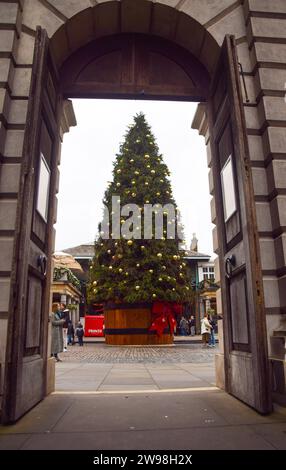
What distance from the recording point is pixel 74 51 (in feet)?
22.3

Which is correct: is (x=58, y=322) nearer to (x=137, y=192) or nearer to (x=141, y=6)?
(x=141, y=6)

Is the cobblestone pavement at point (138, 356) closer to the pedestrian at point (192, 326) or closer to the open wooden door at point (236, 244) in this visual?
the open wooden door at point (236, 244)

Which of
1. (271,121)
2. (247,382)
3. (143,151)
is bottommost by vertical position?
(247,382)

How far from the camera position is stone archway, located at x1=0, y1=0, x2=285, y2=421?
4.30m

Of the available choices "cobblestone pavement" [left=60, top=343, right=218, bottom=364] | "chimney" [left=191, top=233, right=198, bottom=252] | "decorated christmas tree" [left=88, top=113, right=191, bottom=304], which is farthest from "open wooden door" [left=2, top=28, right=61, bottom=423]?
"chimney" [left=191, top=233, right=198, bottom=252]

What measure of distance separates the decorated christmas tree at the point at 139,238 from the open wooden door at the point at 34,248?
48.7 ft

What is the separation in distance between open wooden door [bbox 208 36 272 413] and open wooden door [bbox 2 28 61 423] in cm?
263

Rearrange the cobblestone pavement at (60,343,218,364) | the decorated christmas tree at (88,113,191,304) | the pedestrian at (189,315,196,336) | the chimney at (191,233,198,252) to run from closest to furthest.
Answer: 1. the cobblestone pavement at (60,343,218,364)
2. the decorated christmas tree at (88,113,191,304)
3. the pedestrian at (189,315,196,336)
4. the chimney at (191,233,198,252)

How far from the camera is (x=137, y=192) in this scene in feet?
75.4

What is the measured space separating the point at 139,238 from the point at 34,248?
1675cm

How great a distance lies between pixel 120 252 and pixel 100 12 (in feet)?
Result: 52.8

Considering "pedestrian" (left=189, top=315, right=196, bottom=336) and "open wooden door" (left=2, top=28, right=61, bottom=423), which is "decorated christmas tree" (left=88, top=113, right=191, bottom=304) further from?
"pedestrian" (left=189, top=315, right=196, bottom=336)

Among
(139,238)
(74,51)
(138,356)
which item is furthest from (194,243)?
(74,51)

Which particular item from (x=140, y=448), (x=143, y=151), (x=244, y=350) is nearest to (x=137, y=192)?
(x=143, y=151)
